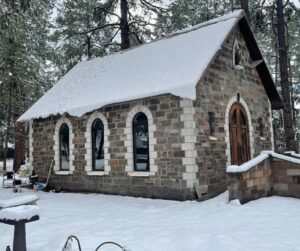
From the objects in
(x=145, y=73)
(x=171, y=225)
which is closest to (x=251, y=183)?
(x=171, y=225)

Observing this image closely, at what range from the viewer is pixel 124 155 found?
11.7 meters

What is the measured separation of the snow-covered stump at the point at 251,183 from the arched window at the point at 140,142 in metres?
3.26

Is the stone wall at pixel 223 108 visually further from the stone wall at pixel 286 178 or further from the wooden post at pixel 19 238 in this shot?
the wooden post at pixel 19 238

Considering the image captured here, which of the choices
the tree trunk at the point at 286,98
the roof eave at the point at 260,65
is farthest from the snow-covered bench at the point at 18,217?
the tree trunk at the point at 286,98

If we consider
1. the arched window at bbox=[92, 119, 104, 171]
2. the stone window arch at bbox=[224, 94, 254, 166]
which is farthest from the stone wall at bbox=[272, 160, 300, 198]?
the arched window at bbox=[92, 119, 104, 171]

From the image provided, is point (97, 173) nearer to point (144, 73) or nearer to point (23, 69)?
point (144, 73)

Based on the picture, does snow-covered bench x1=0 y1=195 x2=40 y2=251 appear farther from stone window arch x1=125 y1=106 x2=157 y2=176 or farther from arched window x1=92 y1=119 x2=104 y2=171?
arched window x1=92 y1=119 x2=104 y2=171

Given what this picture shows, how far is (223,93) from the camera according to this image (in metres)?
11.9

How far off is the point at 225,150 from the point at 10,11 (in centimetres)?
758

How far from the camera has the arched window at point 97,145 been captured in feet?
41.7

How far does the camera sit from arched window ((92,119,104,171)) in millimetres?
12695

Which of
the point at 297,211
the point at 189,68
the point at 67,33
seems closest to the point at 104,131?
the point at 189,68

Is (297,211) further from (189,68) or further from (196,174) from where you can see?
(189,68)

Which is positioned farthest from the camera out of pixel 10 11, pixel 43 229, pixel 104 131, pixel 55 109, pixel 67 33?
pixel 67 33
